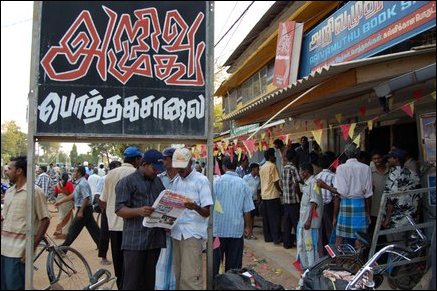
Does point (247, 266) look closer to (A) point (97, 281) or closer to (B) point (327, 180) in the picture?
(B) point (327, 180)

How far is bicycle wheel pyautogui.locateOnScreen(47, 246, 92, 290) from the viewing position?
5.42 meters

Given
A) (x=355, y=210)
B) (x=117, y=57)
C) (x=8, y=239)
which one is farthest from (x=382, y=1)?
(x=8, y=239)

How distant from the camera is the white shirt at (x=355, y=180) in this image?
19.8ft

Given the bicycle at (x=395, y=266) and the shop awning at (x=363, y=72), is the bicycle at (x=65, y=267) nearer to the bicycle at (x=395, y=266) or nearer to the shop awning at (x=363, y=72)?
the bicycle at (x=395, y=266)

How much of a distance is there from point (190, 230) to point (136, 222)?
1.68ft

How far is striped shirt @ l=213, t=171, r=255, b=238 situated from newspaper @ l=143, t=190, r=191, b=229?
4.44 ft

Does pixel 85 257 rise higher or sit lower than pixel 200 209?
lower

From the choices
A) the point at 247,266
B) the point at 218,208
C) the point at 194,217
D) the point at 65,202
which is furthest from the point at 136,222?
the point at 65,202

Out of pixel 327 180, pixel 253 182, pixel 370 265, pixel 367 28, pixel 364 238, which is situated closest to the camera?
pixel 370 265

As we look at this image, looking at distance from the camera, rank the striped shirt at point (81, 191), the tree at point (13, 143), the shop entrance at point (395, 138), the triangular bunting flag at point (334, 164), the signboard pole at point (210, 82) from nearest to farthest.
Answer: the signboard pole at point (210, 82), the tree at point (13, 143), the triangular bunting flag at point (334, 164), the shop entrance at point (395, 138), the striped shirt at point (81, 191)

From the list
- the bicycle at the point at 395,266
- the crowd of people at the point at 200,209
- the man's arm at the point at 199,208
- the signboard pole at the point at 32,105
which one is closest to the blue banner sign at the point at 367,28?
the crowd of people at the point at 200,209

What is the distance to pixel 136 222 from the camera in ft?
13.5

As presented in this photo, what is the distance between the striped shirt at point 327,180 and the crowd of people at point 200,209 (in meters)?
0.01

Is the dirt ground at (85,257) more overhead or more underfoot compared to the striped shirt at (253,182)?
more underfoot
